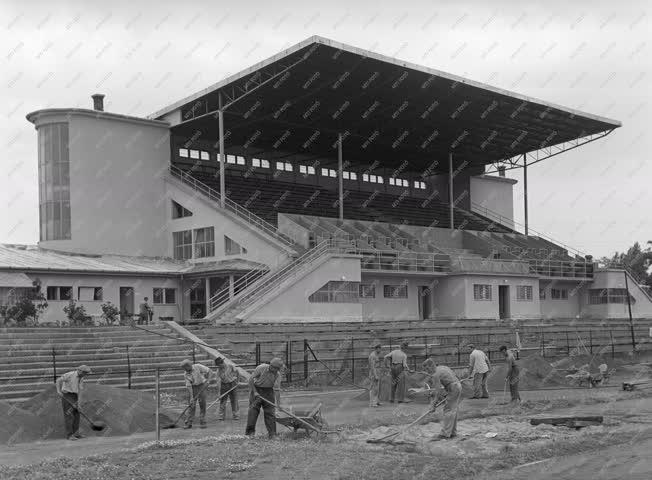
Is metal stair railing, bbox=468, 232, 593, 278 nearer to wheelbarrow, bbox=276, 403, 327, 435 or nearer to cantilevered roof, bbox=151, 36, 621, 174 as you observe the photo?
cantilevered roof, bbox=151, 36, 621, 174

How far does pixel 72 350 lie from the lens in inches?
1230

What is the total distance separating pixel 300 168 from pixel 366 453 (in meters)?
51.4

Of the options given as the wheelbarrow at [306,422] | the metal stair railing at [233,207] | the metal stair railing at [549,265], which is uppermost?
the metal stair railing at [233,207]

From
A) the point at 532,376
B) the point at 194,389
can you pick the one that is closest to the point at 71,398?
the point at 194,389

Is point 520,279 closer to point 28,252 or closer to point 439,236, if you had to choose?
point 439,236

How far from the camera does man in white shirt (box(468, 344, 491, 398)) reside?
25734mm

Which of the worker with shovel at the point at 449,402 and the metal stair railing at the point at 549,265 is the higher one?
the metal stair railing at the point at 549,265

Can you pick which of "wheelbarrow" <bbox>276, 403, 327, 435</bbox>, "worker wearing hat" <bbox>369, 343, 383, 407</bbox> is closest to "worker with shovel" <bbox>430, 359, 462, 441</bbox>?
"wheelbarrow" <bbox>276, 403, 327, 435</bbox>

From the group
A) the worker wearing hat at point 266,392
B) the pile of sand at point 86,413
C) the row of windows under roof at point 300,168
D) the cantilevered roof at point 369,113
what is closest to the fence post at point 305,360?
the pile of sand at point 86,413

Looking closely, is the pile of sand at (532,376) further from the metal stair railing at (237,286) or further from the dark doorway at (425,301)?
the dark doorway at (425,301)

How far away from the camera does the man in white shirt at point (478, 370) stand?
84.4 ft

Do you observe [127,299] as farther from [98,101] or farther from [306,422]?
[306,422]

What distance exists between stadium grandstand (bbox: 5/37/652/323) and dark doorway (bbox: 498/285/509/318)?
97mm

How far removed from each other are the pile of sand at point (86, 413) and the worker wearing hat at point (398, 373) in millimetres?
7294
